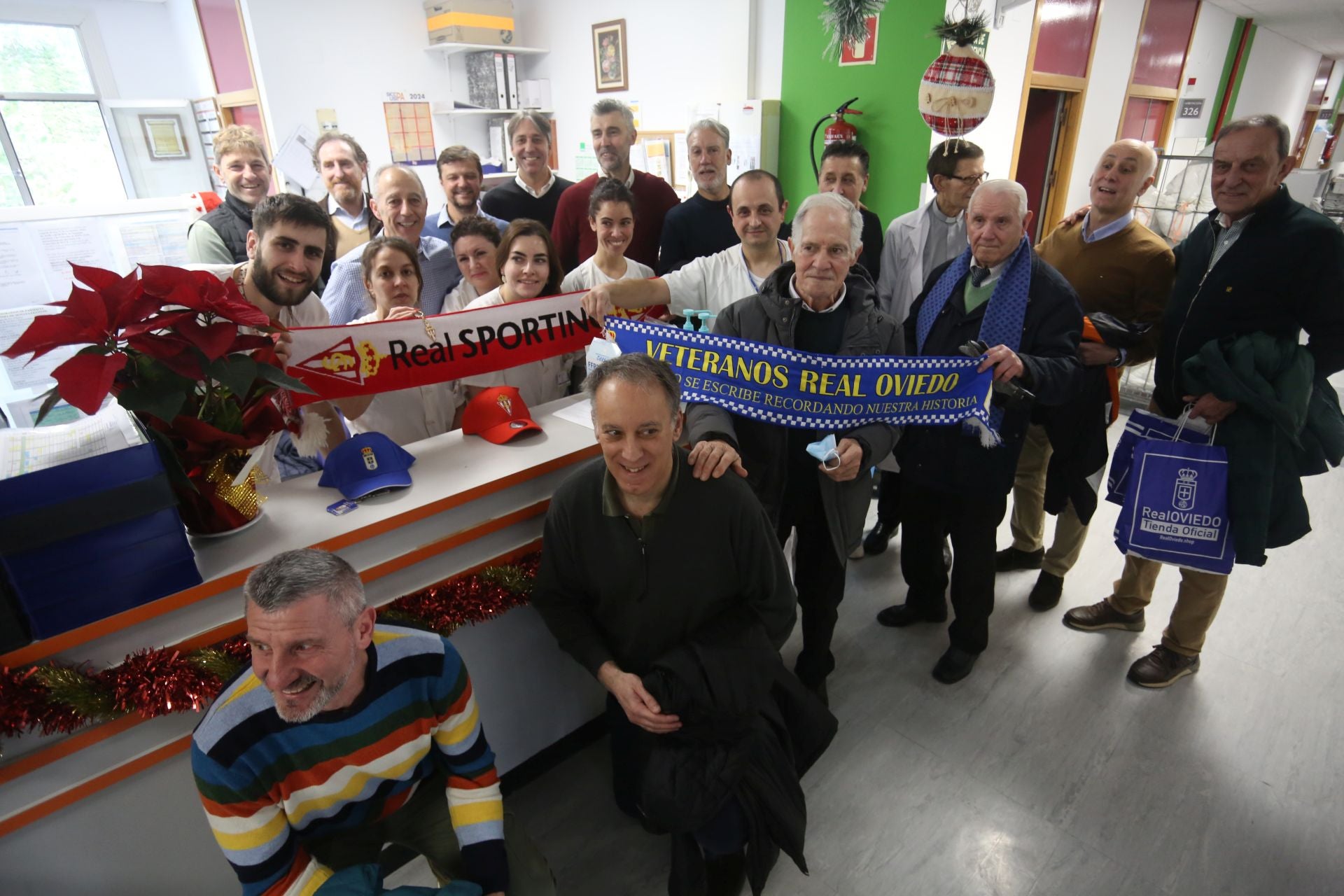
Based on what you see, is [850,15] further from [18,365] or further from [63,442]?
[18,365]

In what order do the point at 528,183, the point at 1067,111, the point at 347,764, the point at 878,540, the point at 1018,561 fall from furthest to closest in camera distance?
the point at 1067,111 → the point at 528,183 → the point at 878,540 → the point at 1018,561 → the point at 347,764

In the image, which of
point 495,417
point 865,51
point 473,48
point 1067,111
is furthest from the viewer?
point 473,48

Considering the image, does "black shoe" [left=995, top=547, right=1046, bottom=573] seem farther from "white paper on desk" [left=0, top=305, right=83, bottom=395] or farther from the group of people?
"white paper on desk" [left=0, top=305, right=83, bottom=395]

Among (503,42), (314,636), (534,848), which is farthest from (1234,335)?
(503,42)

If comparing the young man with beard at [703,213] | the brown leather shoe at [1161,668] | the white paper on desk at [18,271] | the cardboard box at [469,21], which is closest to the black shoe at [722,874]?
the brown leather shoe at [1161,668]

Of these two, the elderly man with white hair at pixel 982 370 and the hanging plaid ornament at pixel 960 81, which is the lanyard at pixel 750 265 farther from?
the hanging plaid ornament at pixel 960 81

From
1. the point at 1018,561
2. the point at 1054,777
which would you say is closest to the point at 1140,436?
the point at 1018,561

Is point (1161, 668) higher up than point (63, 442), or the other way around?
point (63, 442)

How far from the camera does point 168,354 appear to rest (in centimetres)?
124

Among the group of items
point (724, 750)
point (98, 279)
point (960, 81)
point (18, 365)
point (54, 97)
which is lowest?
point (724, 750)

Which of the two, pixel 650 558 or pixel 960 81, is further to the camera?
pixel 960 81

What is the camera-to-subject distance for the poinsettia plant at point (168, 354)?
1153mm

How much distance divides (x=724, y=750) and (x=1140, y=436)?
1851 mm

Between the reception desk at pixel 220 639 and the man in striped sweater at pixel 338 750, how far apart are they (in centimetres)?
21
